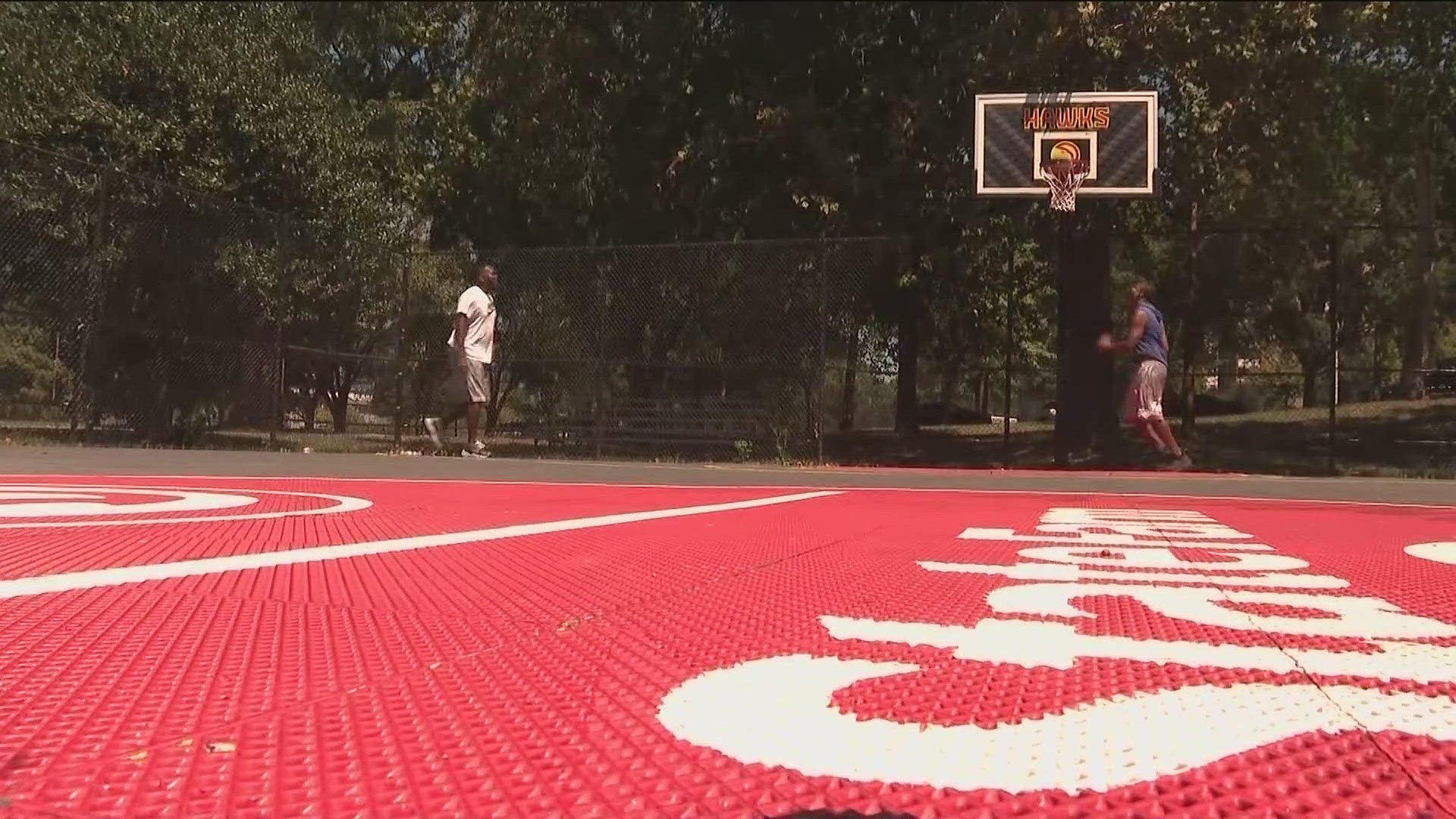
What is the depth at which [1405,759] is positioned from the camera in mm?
1594

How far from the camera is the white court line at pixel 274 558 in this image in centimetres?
307

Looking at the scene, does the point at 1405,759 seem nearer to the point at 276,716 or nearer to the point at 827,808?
the point at 827,808

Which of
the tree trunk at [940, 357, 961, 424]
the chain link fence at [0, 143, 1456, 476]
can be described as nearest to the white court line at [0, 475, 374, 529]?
the chain link fence at [0, 143, 1456, 476]

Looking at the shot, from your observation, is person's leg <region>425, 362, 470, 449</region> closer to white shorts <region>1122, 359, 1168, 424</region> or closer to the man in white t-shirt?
the man in white t-shirt

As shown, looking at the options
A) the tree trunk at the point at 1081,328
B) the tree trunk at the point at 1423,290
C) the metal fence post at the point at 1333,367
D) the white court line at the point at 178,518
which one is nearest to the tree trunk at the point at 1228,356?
the metal fence post at the point at 1333,367

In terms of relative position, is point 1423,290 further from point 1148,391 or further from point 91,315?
point 91,315

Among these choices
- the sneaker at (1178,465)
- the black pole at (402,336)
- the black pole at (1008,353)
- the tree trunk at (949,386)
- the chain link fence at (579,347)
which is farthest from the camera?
the tree trunk at (949,386)

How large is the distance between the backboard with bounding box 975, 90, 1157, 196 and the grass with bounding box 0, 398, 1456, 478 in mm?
3480

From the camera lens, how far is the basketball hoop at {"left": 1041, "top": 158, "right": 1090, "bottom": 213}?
1252 centimetres

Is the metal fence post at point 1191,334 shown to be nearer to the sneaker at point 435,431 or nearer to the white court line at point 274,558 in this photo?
the sneaker at point 435,431

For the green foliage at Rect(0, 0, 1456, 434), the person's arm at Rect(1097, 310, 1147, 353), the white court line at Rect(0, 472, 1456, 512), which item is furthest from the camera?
the green foliage at Rect(0, 0, 1456, 434)

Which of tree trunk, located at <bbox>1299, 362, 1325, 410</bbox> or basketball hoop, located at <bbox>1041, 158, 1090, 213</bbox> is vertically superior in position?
basketball hoop, located at <bbox>1041, 158, 1090, 213</bbox>

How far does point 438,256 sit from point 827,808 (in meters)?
14.9

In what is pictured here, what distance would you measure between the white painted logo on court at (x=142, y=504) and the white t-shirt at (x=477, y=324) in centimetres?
385
